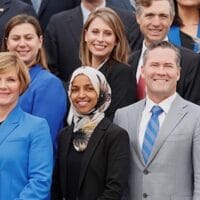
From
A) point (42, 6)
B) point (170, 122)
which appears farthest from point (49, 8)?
point (170, 122)

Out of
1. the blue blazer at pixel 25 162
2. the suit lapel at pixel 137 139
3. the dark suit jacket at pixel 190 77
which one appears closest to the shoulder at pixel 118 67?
the dark suit jacket at pixel 190 77

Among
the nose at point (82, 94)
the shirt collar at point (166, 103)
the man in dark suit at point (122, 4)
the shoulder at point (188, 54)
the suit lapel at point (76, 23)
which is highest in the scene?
the man in dark suit at point (122, 4)

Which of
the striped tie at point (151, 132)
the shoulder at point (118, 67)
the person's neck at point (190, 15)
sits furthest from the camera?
the person's neck at point (190, 15)

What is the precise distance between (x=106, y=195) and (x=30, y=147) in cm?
Answer: 65

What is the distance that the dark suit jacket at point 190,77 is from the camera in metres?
A: 6.32

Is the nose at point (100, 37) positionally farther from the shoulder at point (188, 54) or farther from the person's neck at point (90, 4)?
the person's neck at point (90, 4)

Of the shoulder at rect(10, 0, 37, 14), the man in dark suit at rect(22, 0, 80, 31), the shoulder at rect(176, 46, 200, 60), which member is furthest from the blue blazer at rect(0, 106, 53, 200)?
the man in dark suit at rect(22, 0, 80, 31)

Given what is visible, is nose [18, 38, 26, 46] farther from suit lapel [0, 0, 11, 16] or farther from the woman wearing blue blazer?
suit lapel [0, 0, 11, 16]

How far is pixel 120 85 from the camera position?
632 cm

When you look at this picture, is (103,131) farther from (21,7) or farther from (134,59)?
(21,7)

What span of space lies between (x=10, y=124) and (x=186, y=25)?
2.39 metres

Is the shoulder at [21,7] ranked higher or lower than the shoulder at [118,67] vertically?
higher

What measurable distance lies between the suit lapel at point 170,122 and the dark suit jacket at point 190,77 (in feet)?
2.27

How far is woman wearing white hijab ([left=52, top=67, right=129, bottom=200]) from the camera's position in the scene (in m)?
5.56
